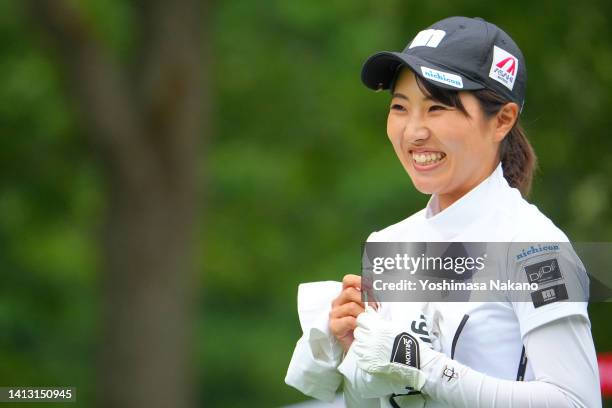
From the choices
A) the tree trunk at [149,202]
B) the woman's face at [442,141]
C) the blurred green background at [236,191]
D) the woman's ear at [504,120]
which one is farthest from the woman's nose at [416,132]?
the blurred green background at [236,191]

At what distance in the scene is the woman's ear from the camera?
2412mm

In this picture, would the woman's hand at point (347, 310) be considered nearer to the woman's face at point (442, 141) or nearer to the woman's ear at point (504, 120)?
the woman's face at point (442, 141)

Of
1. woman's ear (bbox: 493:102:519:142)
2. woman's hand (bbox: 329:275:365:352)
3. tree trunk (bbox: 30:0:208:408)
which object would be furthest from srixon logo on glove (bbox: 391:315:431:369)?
tree trunk (bbox: 30:0:208:408)

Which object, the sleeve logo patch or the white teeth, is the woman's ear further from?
the sleeve logo patch

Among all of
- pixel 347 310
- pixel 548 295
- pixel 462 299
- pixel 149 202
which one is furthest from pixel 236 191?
pixel 548 295

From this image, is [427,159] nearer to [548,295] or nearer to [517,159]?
[517,159]

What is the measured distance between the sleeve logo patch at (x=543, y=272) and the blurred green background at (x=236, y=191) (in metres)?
8.64

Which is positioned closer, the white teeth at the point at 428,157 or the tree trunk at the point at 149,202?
the white teeth at the point at 428,157

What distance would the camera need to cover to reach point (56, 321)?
1283 cm

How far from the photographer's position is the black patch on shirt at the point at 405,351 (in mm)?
2271

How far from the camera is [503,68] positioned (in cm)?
239

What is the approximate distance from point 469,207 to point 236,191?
1016 centimetres

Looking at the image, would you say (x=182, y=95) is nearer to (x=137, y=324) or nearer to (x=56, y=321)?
(x=137, y=324)

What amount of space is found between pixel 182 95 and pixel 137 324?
1.75m
